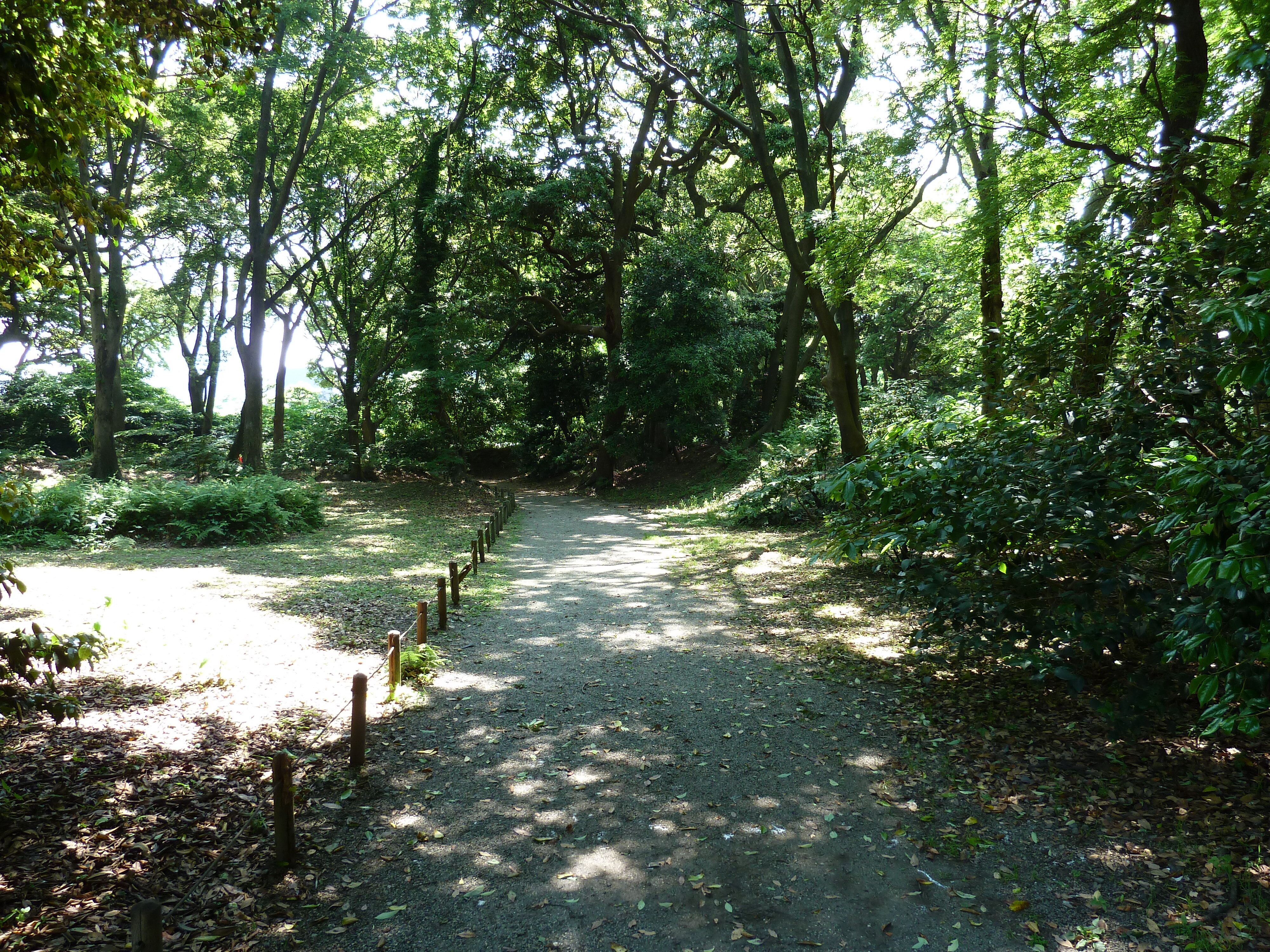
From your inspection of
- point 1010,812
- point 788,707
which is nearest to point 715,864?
point 1010,812

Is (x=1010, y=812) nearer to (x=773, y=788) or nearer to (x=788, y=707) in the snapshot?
(x=773, y=788)

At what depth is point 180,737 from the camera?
16.2ft

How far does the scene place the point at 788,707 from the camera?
614 cm

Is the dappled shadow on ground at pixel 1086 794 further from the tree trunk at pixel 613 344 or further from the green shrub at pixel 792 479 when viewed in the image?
the tree trunk at pixel 613 344

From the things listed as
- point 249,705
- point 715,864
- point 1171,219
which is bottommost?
point 715,864

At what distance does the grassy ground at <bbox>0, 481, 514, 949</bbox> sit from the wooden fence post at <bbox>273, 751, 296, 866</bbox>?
0.13 metres

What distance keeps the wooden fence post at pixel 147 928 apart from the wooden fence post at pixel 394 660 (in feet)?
11.7

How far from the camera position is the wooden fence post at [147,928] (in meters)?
2.45

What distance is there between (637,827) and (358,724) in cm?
204

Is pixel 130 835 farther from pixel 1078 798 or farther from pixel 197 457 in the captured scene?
pixel 197 457

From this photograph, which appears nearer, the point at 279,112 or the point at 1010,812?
the point at 1010,812

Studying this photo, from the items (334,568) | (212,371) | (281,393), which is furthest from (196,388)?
(334,568)

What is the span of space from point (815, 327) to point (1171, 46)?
658 inches

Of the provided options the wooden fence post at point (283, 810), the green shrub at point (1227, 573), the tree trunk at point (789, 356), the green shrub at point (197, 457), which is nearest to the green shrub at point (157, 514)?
the green shrub at point (197, 457)
